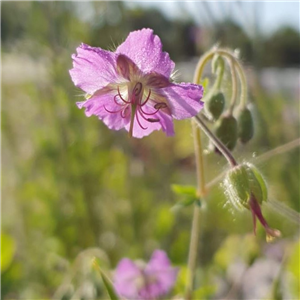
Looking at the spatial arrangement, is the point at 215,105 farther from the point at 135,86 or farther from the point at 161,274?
the point at 161,274

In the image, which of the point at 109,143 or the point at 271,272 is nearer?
the point at 271,272

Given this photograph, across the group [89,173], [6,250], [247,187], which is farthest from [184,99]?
[89,173]

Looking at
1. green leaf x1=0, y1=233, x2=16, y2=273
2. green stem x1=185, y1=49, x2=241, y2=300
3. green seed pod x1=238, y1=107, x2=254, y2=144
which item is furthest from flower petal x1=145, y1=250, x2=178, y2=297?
green seed pod x1=238, y1=107, x2=254, y2=144

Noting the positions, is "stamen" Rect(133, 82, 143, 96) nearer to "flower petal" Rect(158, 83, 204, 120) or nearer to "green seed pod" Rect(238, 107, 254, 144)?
"flower petal" Rect(158, 83, 204, 120)

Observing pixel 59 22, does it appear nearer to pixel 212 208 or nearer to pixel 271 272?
pixel 212 208

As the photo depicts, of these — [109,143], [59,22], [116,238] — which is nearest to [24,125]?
[109,143]

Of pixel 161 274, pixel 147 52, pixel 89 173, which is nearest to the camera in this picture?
pixel 147 52
